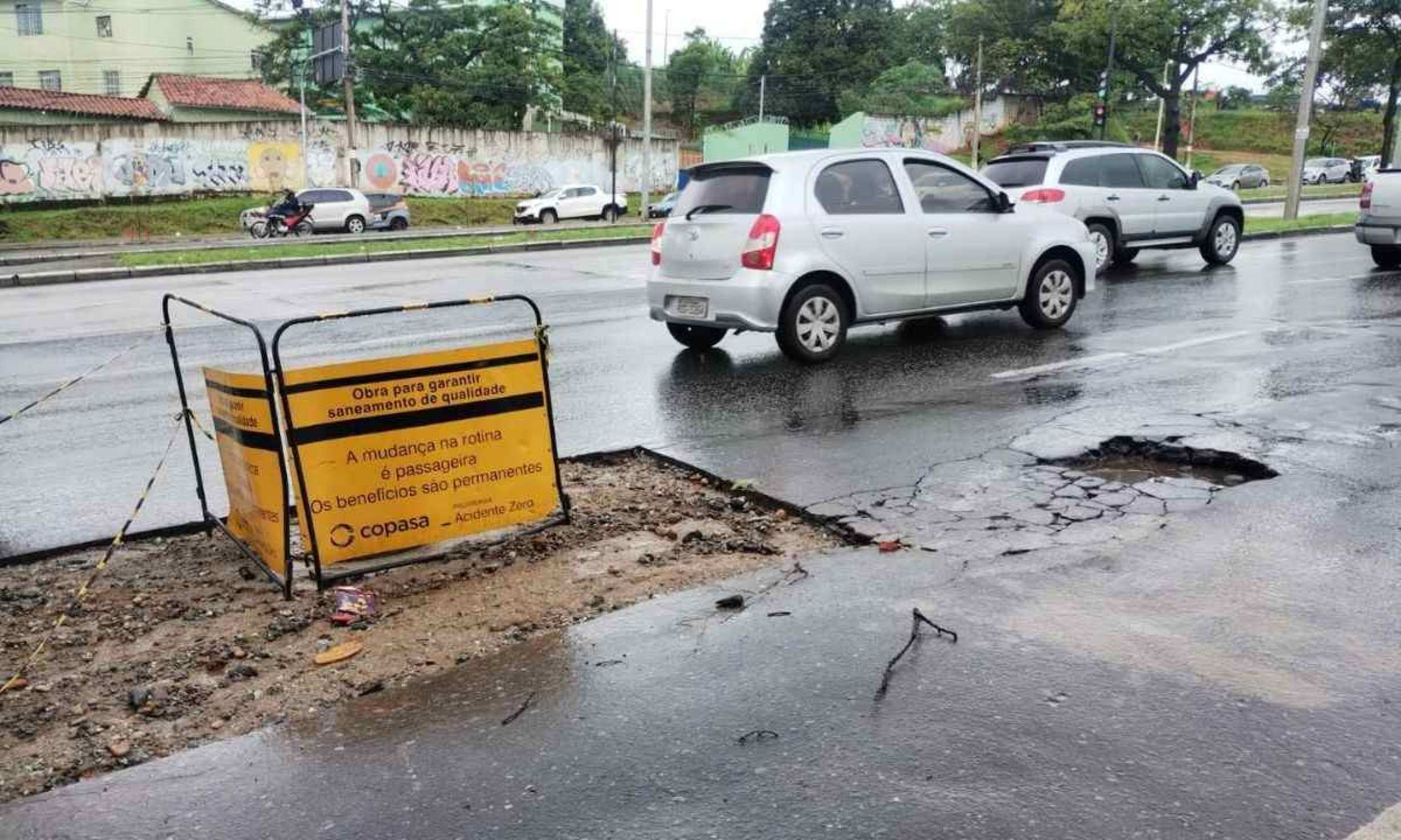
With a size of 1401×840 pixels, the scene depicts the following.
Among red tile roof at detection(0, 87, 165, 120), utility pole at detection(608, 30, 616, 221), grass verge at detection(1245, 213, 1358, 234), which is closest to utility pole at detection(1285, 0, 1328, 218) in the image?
grass verge at detection(1245, 213, 1358, 234)

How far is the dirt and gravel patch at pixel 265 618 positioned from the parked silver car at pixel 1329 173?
61.7 meters

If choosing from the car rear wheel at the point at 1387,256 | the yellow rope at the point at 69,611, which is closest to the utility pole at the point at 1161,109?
the car rear wheel at the point at 1387,256

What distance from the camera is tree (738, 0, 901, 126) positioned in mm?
76438

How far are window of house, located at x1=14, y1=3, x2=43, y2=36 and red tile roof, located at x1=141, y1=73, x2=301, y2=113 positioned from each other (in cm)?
836

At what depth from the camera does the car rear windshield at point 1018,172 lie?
50.6 ft

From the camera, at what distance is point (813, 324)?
30.6 ft

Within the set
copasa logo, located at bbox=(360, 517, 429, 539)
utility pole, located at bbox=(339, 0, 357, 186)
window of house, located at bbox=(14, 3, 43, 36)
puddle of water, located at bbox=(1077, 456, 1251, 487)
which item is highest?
window of house, located at bbox=(14, 3, 43, 36)

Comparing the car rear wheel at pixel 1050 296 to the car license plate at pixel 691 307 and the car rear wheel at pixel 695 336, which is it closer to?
the car rear wheel at pixel 695 336

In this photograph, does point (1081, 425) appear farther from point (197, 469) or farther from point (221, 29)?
point (221, 29)

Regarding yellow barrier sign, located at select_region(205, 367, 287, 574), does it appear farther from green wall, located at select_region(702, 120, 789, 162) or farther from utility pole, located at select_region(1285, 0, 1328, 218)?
green wall, located at select_region(702, 120, 789, 162)

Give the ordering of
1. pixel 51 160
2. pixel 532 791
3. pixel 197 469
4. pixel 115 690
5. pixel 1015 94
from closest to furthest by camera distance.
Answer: pixel 532 791, pixel 115 690, pixel 197 469, pixel 51 160, pixel 1015 94

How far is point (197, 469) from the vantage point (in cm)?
556

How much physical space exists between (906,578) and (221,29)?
65.6m

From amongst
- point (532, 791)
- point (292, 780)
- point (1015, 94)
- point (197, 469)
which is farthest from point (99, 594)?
point (1015, 94)
